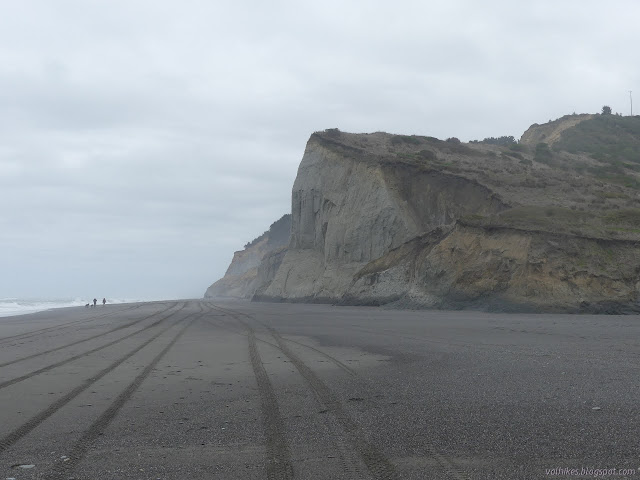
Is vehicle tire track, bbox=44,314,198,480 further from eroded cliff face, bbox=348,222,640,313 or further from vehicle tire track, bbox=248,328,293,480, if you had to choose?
eroded cliff face, bbox=348,222,640,313

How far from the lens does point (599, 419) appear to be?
5.29 m

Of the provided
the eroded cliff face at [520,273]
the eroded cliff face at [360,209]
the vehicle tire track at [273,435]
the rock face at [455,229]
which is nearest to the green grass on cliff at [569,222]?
the rock face at [455,229]

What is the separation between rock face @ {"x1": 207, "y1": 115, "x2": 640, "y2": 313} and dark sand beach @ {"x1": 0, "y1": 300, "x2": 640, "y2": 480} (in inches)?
607

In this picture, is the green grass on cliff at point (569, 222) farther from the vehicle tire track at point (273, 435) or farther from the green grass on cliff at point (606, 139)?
the green grass on cliff at point (606, 139)

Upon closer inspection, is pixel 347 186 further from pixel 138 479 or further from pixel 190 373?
pixel 138 479

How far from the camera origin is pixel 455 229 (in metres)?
30.4

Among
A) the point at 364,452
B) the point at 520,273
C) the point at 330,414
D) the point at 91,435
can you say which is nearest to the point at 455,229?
the point at 520,273

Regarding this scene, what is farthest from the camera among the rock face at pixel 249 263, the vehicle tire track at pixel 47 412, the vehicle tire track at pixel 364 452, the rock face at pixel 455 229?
the rock face at pixel 249 263

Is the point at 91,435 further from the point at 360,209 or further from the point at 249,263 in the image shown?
the point at 249,263

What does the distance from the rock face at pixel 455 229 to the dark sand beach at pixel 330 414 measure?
15.4m

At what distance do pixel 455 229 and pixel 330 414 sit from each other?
25870 millimetres

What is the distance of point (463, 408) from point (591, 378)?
2.73m

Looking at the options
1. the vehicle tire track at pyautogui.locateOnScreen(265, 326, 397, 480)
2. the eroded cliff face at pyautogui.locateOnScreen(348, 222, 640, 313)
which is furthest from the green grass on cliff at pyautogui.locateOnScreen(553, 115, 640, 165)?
the vehicle tire track at pyautogui.locateOnScreen(265, 326, 397, 480)

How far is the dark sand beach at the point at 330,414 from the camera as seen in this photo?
426cm
